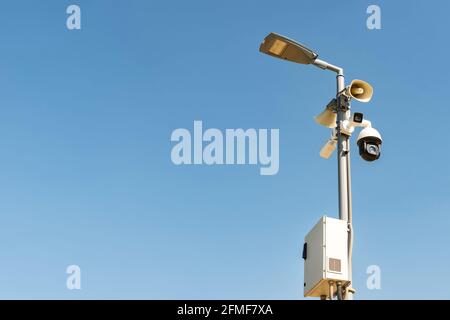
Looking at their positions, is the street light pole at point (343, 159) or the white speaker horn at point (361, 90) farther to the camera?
the white speaker horn at point (361, 90)

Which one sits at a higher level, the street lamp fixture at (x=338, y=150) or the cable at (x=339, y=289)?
the street lamp fixture at (x=338, y=150)

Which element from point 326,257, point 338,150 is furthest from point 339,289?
point 338,150

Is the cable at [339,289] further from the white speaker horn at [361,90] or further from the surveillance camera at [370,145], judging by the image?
the white speaker horn at [361,90]

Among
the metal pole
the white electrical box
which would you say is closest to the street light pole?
the metal pole

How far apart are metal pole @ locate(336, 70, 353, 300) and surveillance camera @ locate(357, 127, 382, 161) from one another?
20cm

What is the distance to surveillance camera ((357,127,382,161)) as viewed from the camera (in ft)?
36.3

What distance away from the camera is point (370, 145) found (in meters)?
11.1

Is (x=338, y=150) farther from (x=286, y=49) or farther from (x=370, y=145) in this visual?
(x=286, y=49)

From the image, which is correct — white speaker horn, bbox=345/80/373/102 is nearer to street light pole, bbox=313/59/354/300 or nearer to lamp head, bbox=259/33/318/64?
street light pole, bbox=313/59/354/300

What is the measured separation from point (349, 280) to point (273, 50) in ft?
10.7

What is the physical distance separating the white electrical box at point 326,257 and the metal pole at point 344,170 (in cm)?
12

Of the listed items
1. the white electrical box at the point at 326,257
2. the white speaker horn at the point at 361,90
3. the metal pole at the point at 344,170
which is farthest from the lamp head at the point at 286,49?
the white electrical box at the point at 326,257

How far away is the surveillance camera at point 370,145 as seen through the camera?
11062mm

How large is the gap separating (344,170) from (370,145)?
0.48 meters
